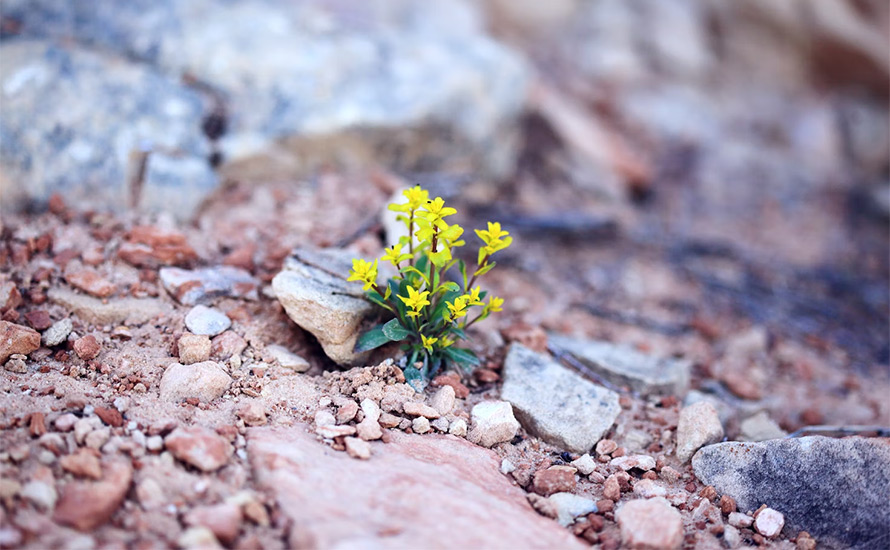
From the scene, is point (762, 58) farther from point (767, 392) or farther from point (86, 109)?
point (86, 109)

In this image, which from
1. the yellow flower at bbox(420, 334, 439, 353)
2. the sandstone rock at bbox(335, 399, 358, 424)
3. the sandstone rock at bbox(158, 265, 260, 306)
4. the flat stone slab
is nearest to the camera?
the flat stone slab

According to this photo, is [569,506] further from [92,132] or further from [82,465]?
[92,132]

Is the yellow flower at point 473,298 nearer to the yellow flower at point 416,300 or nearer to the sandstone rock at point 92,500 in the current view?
the yellow flower at point 416,300

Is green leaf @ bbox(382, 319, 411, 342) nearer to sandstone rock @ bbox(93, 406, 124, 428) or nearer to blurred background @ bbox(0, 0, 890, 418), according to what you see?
blurred background @ bbox(0, 0, 890, 418)

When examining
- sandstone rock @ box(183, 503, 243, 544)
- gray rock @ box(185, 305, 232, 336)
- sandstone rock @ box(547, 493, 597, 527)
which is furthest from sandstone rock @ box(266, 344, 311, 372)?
sandstone rock @ box(547, 493, 597, 527)

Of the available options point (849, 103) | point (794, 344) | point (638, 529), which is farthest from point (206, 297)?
point (849, 103)

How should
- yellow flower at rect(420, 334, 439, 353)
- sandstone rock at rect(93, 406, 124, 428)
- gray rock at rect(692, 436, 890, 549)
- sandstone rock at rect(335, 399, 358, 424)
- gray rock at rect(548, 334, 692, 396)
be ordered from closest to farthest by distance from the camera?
sandstone rock at rect(93, 406, 124, 428)
gray rock at rect(692, 436, 890, 549)
sandstone rock at rect(335, 399, 358, 424)
yellow flower at rect(420, 334, 439, 353)
gray rock at rect(548, 334, 692, 396)

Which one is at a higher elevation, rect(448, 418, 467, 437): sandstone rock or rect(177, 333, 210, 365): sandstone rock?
rect(177, 333, 210, 365): sandstone rock
